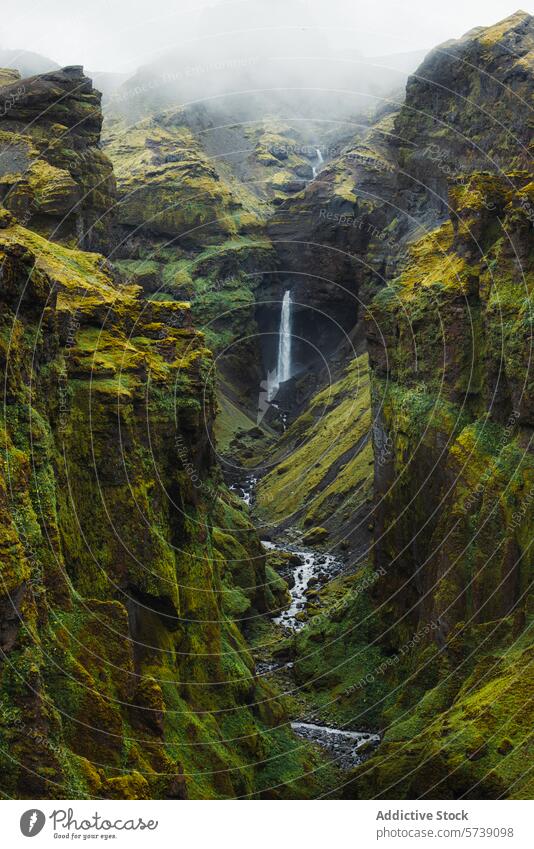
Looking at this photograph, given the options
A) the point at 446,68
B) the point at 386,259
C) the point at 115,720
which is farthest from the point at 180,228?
the point at 115,720

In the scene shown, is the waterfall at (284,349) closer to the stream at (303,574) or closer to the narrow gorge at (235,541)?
the narrow gorge at (235,541)

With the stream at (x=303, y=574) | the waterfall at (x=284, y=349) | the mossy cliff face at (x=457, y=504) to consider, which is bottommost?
the stream at (x=303, y=574)

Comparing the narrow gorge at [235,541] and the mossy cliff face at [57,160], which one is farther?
the mossy cliff face at [57,160]

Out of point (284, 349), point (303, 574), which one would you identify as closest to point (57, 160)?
point (303, 574)

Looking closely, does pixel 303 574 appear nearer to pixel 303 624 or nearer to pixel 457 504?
pixel 303 624

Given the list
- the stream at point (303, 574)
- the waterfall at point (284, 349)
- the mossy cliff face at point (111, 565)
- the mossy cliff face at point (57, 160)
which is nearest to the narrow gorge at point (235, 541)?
the mossy cliff face at point (111, 565)

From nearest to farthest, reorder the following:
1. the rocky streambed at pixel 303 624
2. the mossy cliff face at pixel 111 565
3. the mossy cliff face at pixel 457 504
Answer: the mossy cliff face at pixel 111 565, the mossy cliff face at pixel 457 504, the rocky streambed at pixel 303 624
